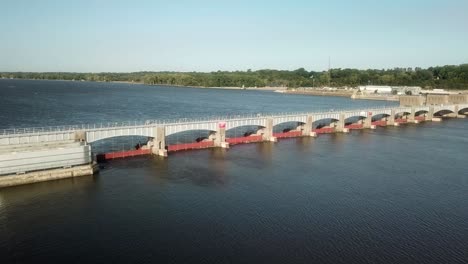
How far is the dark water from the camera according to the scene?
35.5m

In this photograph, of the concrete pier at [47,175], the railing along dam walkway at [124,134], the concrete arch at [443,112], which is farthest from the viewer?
the concrete arch at [443,112]

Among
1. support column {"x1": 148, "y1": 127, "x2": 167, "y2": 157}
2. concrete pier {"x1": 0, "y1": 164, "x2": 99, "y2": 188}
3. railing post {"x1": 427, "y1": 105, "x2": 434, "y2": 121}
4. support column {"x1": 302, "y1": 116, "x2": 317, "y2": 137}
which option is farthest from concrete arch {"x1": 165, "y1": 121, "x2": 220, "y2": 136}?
railing post {"x1": 427, "y1": 105, "x2": 434, "y2": 121}

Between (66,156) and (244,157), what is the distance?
2853 centimetres

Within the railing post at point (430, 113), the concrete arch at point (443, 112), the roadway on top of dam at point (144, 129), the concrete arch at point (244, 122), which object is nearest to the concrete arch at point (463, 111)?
the concrete arch at point (443, 112)

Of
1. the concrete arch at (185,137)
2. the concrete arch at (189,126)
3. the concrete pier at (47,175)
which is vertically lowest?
the concrete pier at (47,175)

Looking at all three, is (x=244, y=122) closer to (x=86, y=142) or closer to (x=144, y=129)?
(x=144, y=129)

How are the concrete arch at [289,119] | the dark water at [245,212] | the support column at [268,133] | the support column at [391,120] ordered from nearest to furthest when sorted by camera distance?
the dark water at [245,212] < the support column at [268,133] < the concrete arch at [289,119] < the support column at [391,120]

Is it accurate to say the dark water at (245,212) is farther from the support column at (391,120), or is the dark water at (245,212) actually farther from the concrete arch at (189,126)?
the support column at (391,120)

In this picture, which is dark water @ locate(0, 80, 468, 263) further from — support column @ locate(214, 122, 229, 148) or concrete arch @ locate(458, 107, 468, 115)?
concrete arch @ locate(458, 107, 468, 115)

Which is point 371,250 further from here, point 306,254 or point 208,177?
point 208,177

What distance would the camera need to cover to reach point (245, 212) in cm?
4447

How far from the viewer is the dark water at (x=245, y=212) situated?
35531 mm

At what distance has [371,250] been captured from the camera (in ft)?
121

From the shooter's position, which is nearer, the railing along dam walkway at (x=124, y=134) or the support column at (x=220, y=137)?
the railing along dam walkway at (x=124, y=134)
